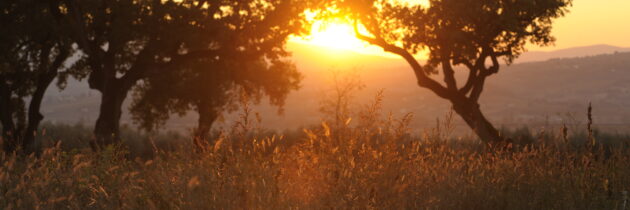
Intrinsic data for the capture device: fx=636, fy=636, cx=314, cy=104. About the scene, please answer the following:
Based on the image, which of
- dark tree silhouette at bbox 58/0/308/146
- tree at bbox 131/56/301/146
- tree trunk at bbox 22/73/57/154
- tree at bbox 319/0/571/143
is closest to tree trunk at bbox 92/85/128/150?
dark tree silhouette at bbox 58/0/308/146

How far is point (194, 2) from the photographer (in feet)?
61.1

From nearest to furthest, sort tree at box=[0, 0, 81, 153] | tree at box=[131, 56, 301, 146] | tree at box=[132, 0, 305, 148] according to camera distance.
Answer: tree at box=[0, 0, 81, 153] → tree at box=[132, 0, 305, 148] → tree at box=[131, 56, 301, 146]

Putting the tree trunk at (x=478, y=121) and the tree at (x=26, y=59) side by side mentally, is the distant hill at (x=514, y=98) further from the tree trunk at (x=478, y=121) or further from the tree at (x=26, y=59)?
the tree at (x=26, y=59)

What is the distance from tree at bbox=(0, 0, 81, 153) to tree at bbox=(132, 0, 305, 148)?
3.39 m

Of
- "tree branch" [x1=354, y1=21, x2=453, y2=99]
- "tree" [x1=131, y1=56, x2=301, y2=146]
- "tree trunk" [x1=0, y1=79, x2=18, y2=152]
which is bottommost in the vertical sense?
"tree trunk" [x1=0, y1=79, x2=18, y2=152]

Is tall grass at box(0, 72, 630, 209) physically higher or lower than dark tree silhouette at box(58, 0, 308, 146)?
lower

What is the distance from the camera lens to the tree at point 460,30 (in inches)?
726

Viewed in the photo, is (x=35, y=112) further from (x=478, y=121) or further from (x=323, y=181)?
(x=323, y=181)

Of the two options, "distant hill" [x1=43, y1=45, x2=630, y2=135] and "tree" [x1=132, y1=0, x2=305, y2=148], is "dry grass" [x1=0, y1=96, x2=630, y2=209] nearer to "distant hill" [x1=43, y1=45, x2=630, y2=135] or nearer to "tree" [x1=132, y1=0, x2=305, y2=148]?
"tree" [x1=132, y1=0, x2=305, y2=148]

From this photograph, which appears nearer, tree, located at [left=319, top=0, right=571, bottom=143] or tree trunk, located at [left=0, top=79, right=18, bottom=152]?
tree, located at [left=319, top=0, right=571, bottom=143]

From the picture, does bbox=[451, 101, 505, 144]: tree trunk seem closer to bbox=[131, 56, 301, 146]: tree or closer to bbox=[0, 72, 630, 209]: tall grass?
bbox=[131, 56, 301, 146]: tree

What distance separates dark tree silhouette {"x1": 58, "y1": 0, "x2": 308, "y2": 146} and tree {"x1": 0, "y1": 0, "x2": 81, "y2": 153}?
31.7 inches

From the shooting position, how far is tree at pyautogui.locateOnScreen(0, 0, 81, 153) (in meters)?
19.1

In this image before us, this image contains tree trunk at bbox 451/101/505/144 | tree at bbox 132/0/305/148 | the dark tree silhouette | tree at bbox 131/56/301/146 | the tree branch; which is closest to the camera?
the dark tree silhouette
